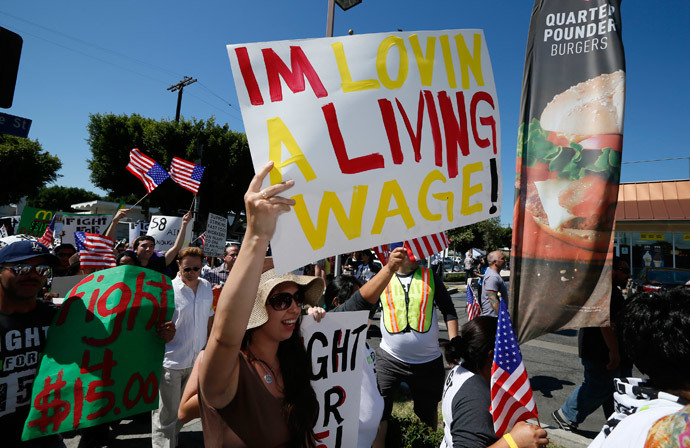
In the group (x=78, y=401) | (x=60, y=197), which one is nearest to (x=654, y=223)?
(x=78, y=401)

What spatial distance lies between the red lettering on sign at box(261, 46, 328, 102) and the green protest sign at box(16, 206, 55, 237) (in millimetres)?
9248

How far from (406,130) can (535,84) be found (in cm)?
131

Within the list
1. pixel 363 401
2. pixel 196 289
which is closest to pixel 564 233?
pixel 363 401

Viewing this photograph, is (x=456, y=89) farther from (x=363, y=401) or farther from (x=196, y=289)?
(x=196, y=289)

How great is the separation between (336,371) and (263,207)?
109cm

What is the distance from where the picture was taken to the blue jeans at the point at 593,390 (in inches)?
148

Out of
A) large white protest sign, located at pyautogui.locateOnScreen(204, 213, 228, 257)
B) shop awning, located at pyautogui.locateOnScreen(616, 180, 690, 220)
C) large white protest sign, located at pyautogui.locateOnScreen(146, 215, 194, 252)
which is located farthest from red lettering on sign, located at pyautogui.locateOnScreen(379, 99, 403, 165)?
shop awning, located at pyautogui.locateOnScreen(616, 180, 690, 220)

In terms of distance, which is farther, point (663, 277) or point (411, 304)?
point (663, 277)

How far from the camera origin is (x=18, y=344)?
2059 millimetres

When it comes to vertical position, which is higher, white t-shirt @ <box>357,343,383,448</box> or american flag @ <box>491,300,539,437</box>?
american flag @ <box>491,300,539,437</box>

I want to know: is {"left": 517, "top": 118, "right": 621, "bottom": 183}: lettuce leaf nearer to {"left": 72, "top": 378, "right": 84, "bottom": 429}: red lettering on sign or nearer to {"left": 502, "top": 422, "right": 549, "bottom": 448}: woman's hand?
{"left": 502, "top": 422, "right": 549, "bottom": 448}: woman's hand

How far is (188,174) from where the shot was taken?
8.20 m

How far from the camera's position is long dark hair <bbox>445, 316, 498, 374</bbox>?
79.6 inches

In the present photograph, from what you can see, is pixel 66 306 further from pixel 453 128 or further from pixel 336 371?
pixel 453 128
